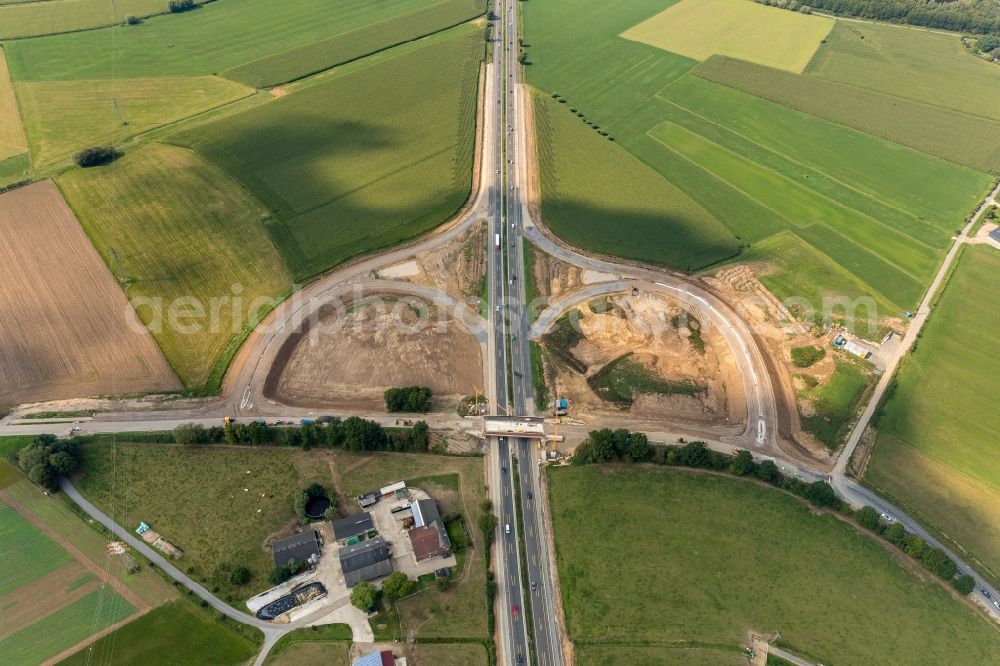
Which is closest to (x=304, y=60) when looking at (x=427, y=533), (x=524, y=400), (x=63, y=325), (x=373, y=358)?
(x=63, y=325)

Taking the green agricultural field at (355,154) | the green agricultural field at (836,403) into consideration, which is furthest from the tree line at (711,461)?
the green agricultural field at (355,154)

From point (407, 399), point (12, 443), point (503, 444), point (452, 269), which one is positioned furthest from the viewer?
point (452, 269)

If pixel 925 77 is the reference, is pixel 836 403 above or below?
below

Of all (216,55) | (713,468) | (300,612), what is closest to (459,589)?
(300,612)

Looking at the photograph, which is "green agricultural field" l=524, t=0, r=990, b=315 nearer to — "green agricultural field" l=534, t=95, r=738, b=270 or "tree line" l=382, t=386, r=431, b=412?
"green agricultural field" l=534, t=95, r=738, b=270

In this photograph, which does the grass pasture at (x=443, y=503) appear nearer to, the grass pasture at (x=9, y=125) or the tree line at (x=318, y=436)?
the tree line at (x=318, y=436)

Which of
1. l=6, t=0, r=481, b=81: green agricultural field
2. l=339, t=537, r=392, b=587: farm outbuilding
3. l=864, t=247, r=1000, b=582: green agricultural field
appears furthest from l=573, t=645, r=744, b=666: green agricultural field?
l=6, t=0, r=481, b=81: green agricultural field

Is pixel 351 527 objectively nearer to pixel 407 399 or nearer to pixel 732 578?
pixel 407 399
